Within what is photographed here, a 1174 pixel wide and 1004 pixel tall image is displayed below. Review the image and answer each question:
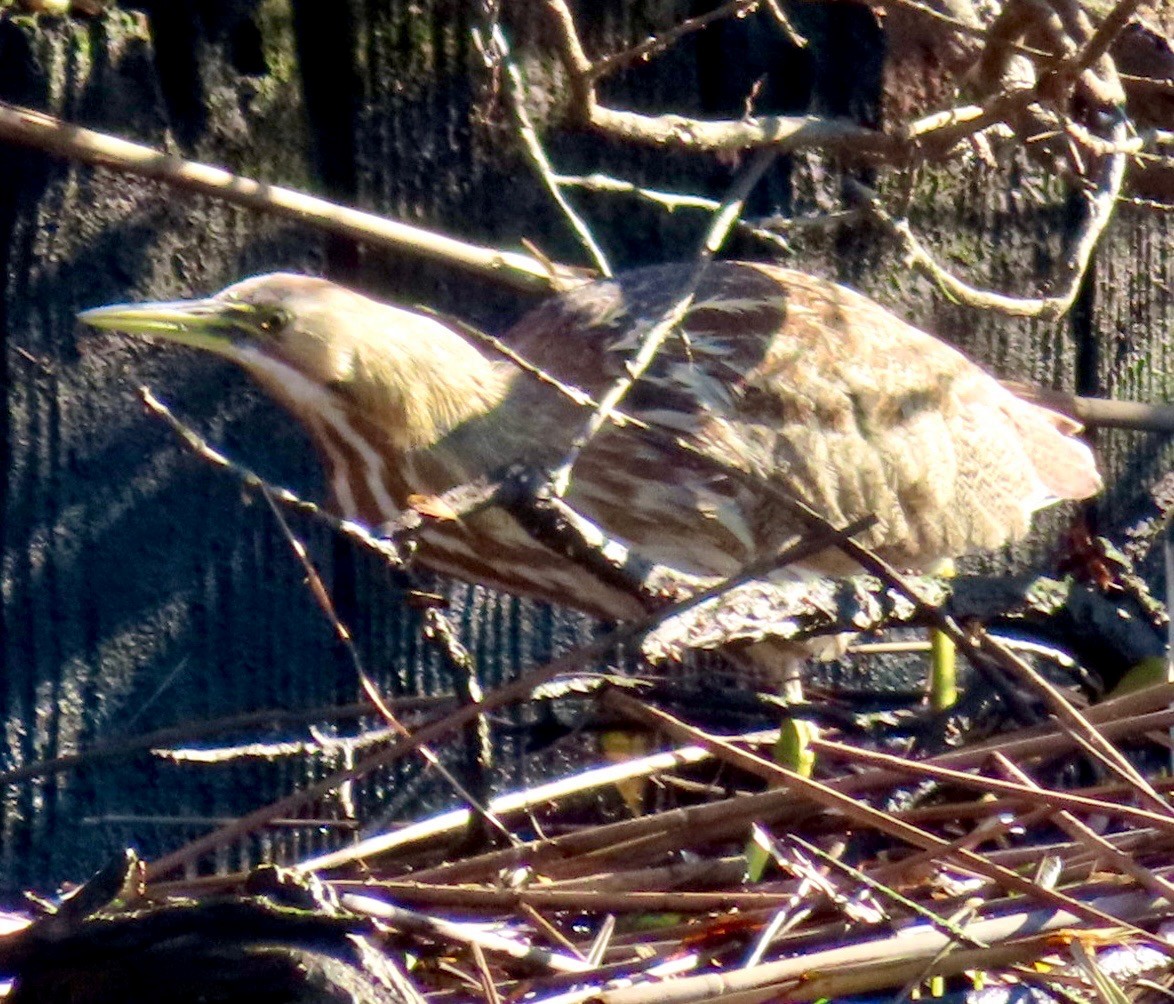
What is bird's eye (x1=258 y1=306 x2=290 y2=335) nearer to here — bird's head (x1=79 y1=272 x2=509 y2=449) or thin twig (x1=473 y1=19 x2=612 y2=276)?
bird's head (x1=79 y1=272 x2=509 y2=449)

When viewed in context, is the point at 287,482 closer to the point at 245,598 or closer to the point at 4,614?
the point at 245,598

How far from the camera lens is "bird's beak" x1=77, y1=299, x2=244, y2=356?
168cm

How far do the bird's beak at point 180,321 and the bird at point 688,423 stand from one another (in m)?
0.09

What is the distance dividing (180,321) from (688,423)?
664 mm

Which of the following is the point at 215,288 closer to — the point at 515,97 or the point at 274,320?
the point at 274,320

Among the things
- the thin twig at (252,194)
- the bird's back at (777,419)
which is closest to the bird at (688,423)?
the bird's back at (777,419)

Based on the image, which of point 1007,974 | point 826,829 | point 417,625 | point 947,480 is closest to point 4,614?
point 417,625

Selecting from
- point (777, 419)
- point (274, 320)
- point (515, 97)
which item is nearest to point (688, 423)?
point (777, 419)

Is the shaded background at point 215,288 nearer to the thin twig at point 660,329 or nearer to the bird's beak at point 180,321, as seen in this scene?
the bird's beak at point 180,321

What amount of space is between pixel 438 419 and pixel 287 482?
0.29 metres

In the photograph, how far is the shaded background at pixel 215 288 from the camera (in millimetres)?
1756

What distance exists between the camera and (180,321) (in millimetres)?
1732

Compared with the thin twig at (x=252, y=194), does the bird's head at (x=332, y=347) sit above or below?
below

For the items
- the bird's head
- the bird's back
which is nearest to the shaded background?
the bird's head
